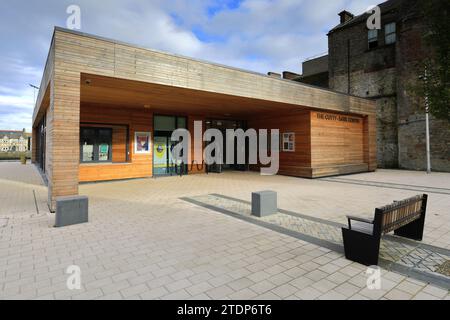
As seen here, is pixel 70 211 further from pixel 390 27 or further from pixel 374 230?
pixel 390 27

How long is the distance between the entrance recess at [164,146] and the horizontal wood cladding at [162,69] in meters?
5.54

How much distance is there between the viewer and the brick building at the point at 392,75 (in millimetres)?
16344

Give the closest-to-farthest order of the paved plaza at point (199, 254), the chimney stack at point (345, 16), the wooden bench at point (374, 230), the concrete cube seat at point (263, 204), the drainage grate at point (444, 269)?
the paved plaza at point (199, 254) < the drainage grate at point (444, 269) < the wooden bench at point (374, 230) < the concrete cube seat at point (263, 204) < the chimney stack at point (345, 16)

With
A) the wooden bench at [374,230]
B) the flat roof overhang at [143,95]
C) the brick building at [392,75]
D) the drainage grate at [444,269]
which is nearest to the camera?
the drainage grate at [444,269]

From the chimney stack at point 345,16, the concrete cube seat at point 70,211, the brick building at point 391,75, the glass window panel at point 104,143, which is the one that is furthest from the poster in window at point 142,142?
the chimney stack at point 345,16

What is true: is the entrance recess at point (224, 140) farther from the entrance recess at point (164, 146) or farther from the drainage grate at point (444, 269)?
the drainage grate at point (444, 269)

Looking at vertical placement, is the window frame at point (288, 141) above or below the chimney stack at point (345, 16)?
below

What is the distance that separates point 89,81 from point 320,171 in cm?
1024

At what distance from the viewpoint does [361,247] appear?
3.52m

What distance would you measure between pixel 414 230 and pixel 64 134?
23.4 ft

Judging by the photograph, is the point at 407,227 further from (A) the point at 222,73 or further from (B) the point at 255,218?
(A) the point at 222,73

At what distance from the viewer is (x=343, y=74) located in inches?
851

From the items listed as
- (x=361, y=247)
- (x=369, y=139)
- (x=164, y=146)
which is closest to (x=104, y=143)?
(x=164, y=146)

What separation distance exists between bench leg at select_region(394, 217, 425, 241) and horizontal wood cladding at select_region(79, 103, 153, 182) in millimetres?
10809
